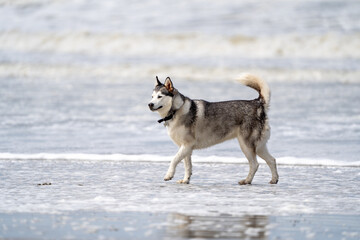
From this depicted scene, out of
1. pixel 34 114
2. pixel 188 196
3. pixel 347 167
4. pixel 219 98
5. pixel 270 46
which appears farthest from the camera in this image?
pixel 270 46

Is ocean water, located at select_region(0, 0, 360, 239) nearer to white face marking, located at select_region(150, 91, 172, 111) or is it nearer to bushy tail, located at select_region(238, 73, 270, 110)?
white face marking, located at select_region(150, 91, 172, 111)

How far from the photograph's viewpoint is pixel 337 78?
19.7m

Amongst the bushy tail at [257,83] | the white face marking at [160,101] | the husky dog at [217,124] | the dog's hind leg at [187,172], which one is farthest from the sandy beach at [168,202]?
the bushy tail at [257,83]

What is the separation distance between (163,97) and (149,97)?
29.7 feet

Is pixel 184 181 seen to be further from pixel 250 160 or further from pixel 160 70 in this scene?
pixel 160 70

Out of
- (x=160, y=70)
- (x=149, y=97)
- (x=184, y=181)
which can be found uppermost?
(x=160, y=70)

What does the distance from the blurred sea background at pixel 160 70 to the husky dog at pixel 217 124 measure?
1.32m

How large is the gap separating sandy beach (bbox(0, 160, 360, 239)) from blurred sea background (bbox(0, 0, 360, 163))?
85 centimetres

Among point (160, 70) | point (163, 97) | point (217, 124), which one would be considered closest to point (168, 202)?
point (163, 97)

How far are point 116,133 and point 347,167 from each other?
3.95 metres

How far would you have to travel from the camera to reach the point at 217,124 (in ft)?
23.0

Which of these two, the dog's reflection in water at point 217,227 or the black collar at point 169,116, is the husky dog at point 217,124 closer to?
the black collar at point 169,116

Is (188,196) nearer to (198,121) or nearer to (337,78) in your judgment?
(198,121)

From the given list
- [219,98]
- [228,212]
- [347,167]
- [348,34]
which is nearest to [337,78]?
[219,98]
